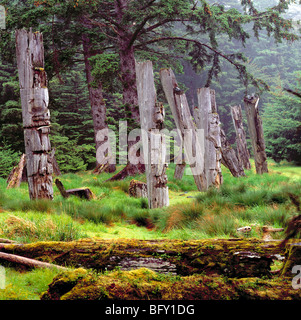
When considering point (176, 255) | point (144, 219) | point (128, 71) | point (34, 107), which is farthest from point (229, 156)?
point (176, 255)

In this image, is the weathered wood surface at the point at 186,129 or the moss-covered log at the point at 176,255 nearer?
the moss-covered log at the point at 176,255

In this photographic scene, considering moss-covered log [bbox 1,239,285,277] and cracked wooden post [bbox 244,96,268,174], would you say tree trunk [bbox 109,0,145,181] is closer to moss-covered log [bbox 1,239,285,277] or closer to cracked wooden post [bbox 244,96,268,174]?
cracked wooden post [bbox 244,96,268,174]

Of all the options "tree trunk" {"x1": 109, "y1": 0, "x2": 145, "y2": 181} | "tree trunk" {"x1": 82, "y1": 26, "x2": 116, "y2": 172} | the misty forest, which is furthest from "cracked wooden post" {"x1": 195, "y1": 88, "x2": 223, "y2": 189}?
"tree trunk" {"x1": 82, "y1": 26, "x2": 116, "y2": 172}

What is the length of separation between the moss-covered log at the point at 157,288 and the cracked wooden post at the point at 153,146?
4.42 metres

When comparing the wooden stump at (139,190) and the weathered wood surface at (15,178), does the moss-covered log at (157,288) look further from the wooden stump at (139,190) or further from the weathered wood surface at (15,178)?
the weathered wood surface at (15,178)

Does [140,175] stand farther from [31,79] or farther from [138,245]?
[138,245]

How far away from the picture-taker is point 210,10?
11.3 m

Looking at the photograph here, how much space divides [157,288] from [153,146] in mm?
4591

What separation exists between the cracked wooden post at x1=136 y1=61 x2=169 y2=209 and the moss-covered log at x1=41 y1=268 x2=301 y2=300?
4.42 metres

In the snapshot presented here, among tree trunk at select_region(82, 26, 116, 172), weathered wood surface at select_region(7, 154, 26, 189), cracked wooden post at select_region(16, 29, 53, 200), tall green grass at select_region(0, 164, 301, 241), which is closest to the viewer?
tall green grass at select_region(0, 164, 301, 241)

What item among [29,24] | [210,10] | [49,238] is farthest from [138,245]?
[210,10]

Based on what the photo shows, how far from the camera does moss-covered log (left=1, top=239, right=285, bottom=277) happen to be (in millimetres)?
2355

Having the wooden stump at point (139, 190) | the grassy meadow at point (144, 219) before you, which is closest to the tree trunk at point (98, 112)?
the wooden stump at point (139, 190)

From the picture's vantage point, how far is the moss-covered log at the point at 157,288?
1.87 meters
